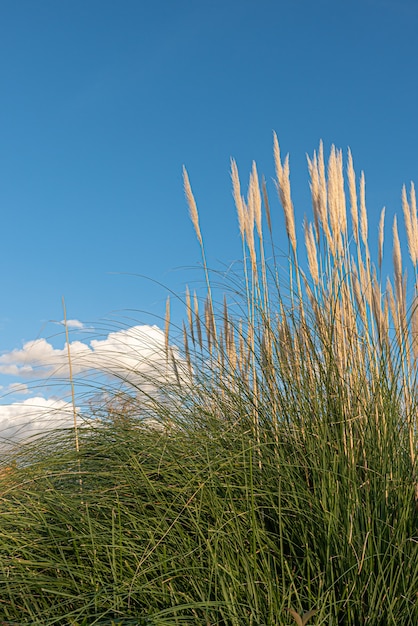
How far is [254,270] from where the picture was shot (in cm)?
344

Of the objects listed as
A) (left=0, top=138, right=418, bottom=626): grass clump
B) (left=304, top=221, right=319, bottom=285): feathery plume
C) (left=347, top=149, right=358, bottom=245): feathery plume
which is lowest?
(left=0, top=138, right=418, bottom=626): grass clump

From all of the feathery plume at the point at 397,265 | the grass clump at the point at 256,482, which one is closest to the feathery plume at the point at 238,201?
the grass clump at the point at 256,482

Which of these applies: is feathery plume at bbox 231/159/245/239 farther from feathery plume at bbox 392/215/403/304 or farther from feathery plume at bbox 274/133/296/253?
feathery plume at bbox 392/215/403/304

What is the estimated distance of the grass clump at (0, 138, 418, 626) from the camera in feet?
7.38

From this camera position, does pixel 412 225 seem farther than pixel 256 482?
Yes

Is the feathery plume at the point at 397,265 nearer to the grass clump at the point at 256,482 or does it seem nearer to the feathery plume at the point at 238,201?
the grass clump at the point at 256,482

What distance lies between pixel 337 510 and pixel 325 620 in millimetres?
414

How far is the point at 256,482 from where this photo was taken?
→ 2662mm

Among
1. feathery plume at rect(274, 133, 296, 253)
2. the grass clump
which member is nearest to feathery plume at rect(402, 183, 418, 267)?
the grass clump

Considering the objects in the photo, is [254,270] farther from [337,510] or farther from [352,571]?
[352,571]

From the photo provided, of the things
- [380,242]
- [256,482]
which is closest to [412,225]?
[380,242]

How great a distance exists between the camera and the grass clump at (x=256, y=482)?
225 centimetres

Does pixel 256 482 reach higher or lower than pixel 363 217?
lower

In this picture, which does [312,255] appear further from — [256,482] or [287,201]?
[256,482]
